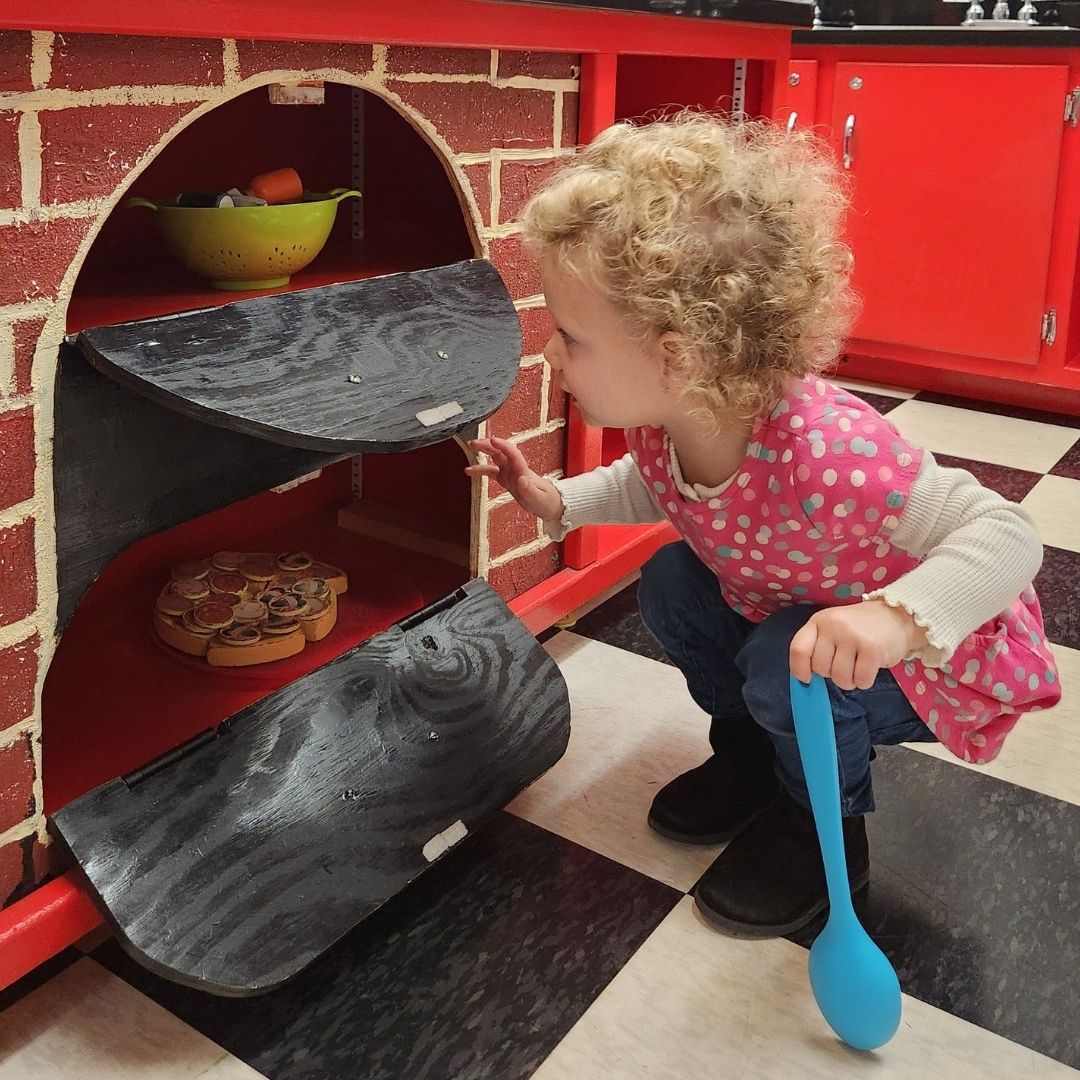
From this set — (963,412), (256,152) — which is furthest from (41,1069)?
(963,412)

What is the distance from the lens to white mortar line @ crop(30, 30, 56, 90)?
29.0 inches

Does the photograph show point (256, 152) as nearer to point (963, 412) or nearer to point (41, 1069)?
point (41, 1069)

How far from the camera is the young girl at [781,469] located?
31.9 inches

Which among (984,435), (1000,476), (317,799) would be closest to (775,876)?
(317,799)

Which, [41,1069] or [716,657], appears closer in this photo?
[41,1069]

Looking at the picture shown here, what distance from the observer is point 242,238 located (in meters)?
1.00

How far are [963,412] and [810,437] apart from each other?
159 cm

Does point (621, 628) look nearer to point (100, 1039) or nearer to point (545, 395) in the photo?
Answer: point (545, 395)

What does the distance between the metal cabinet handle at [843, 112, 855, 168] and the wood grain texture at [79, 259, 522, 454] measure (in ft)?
5.20

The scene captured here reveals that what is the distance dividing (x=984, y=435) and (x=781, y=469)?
56.7 inches

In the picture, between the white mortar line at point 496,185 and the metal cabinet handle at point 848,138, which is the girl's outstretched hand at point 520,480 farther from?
the metal cabinet handle at point 848,138

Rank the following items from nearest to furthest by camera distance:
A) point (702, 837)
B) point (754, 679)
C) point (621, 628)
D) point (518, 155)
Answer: point (754, 679) < point (702, 837) < point (518, 155) < point (621, 628)

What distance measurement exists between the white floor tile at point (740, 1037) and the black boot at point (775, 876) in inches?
1.4

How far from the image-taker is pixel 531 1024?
0.85 m
